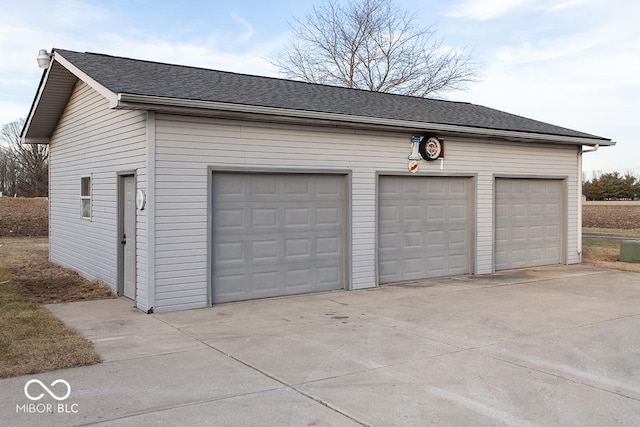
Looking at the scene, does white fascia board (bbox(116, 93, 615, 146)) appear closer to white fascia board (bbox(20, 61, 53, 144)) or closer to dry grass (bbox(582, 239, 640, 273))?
dry grass (bbox(582, 239, 640, 273))

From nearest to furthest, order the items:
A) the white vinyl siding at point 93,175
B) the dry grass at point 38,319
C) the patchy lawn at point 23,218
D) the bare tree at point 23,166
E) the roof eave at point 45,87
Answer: the dry grass at point 38,319
the roof eave at point 45,87
the white vinyl siding at point 93,175
the patchy lawn at point 23,218
the bare tree at point 23,166

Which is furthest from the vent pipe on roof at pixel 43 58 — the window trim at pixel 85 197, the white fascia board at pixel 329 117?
the white fascia board at pixel 329 117

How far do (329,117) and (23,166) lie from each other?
5190 cm

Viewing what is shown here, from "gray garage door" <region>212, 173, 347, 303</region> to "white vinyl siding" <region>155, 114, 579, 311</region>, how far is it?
0.79 feet

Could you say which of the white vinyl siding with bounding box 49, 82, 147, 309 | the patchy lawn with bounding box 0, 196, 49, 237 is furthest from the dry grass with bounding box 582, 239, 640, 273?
the patchy lawn with bounding box 0, 196, 49, 237

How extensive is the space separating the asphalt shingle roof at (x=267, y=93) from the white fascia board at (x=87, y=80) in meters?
0.07

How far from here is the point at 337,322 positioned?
7227 mm

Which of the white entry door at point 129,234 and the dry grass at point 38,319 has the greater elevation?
the white entry door at point 129,234

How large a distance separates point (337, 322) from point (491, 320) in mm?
2032

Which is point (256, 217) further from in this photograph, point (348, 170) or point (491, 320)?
point (491, 320)

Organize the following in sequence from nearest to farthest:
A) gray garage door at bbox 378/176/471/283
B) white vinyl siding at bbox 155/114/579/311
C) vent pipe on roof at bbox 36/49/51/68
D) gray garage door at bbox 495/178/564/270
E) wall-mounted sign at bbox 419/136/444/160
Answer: white vinyl siding at bbox 155/114/579/311, vent pipe on roof at bbox 36/49/51/68, gray garage door at bbox 378/176/471/283, wall-mounted sign at bbox 419/136/444/160, gray garage door at bbox 495/178/564/270

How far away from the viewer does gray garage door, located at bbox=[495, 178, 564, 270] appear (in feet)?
39.6

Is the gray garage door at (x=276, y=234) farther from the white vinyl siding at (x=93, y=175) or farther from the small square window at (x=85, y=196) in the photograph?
the small square window at (x=85, y=196)

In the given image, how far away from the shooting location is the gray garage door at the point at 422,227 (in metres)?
10.4
